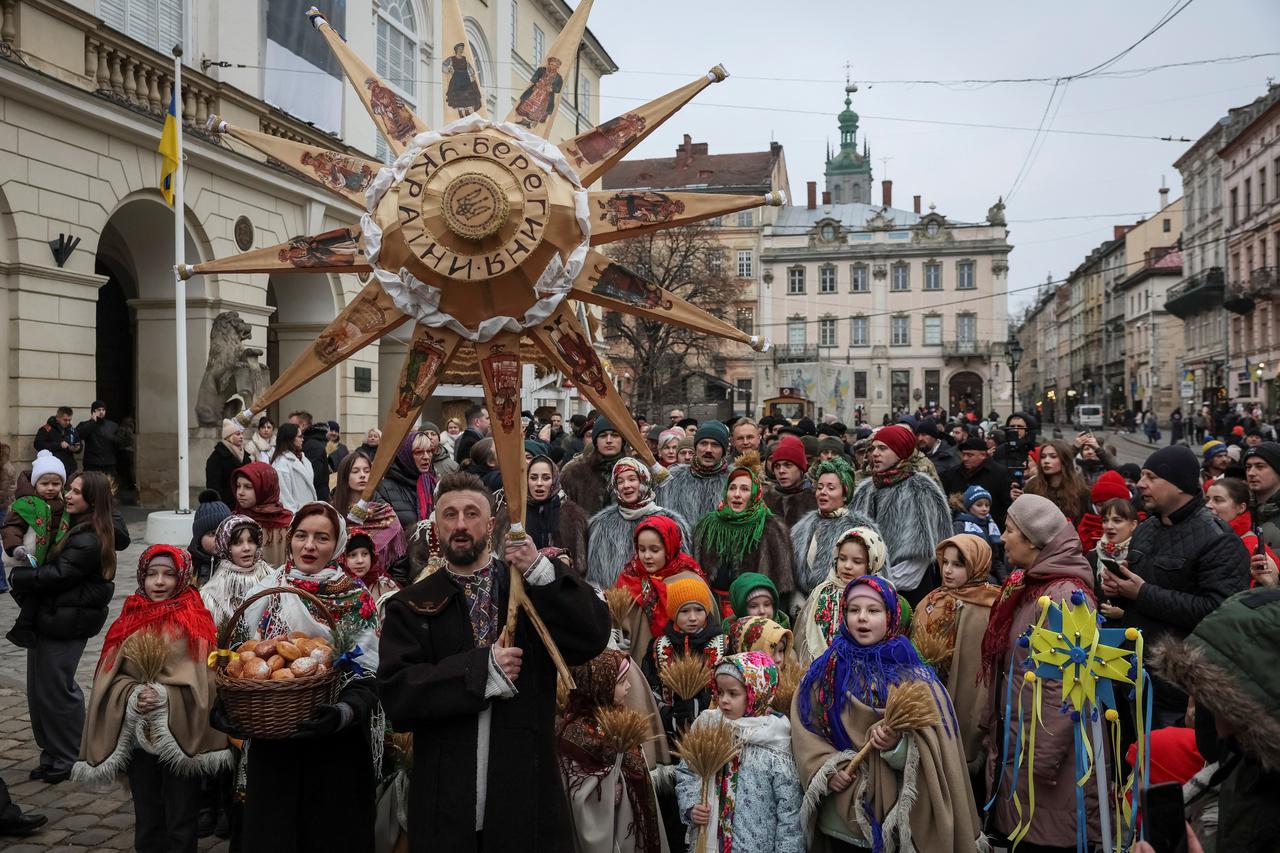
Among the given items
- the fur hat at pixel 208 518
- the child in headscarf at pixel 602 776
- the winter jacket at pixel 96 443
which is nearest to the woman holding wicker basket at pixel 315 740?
the child in headscarf at pixel 602 776

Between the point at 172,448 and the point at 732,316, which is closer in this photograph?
the point at 172,448

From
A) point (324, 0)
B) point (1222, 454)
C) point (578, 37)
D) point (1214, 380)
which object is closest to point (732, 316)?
point (1214, 380)

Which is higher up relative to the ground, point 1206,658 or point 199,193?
→ point 199,193

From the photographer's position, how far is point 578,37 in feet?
14.8

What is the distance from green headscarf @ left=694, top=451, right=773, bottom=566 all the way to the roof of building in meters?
61.2

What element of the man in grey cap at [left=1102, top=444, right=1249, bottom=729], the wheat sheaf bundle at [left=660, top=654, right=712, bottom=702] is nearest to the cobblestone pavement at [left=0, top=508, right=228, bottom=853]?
the wheat sheaf bundle at [left=660, top=654, right=712, bottom=702]

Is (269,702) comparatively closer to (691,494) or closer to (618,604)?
(618,604)

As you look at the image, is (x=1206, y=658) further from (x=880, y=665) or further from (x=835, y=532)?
(x=835, y=532)

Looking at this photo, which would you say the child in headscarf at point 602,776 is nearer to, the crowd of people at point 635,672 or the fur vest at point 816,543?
the crowd of people at point 635,672

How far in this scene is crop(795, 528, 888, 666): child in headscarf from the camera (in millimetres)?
5102

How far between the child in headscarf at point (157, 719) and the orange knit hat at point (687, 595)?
2291mm

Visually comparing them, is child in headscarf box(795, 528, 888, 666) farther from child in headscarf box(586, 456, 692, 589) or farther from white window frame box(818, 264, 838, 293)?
white window frame box(818, 264, 838, 293)

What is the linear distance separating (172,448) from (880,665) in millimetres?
14766

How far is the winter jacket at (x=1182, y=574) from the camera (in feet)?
15.3
